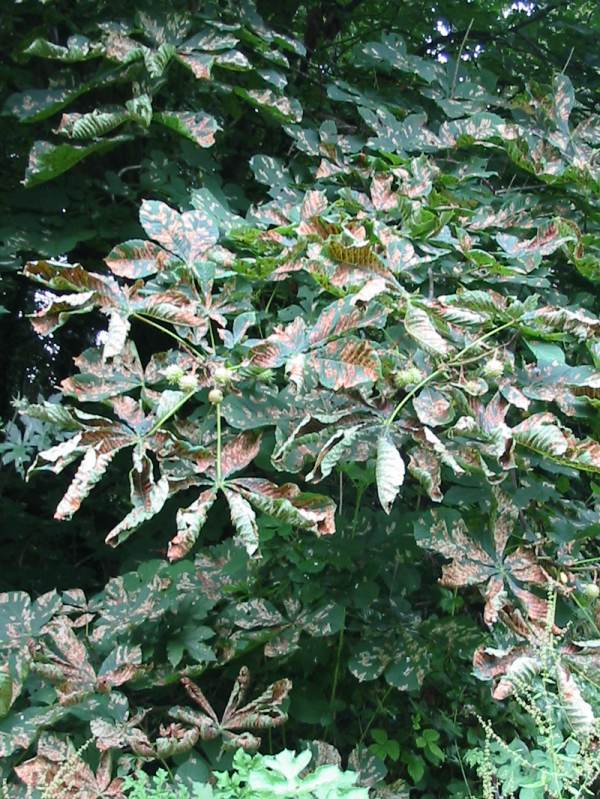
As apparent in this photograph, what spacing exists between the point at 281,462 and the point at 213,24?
1.06m

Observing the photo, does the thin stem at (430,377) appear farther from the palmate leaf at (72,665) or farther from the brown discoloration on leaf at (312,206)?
the palmate leaf at (72,665)

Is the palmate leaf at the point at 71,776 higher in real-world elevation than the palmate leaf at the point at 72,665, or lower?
lower

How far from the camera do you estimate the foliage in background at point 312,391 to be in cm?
115

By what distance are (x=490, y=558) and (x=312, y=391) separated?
14.7 inches

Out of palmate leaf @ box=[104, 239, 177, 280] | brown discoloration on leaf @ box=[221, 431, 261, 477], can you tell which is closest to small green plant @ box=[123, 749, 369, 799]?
brown discoloration on leaf @ box=[221, 431, 261, 477]

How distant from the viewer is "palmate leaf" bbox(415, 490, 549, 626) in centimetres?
122

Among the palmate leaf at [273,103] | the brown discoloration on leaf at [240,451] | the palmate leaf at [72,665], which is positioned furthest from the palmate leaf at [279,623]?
the palmate leaf at [273,103]

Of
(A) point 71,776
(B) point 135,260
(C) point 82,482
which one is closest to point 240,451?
(C) point 82,482

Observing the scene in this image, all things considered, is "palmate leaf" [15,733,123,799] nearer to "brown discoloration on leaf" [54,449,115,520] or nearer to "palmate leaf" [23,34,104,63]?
"brown discoloration on leaf" [54,449,115,520]

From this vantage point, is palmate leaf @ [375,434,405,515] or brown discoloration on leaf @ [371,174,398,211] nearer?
palmate leaf @ [375,434,405,515]

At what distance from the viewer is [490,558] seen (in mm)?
1269

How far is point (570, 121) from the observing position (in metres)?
2.30

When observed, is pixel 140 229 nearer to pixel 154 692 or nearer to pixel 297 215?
pixel 297 215

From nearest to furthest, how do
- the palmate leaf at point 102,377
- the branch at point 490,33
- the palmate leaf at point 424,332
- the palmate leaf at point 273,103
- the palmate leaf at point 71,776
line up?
the palmate leaf at point 424,332 → the palmate leaf at point 102,377 → the palmate leaf at point 71,776 → the palmate leaf at point 273,103 → the branch at point 490,33
